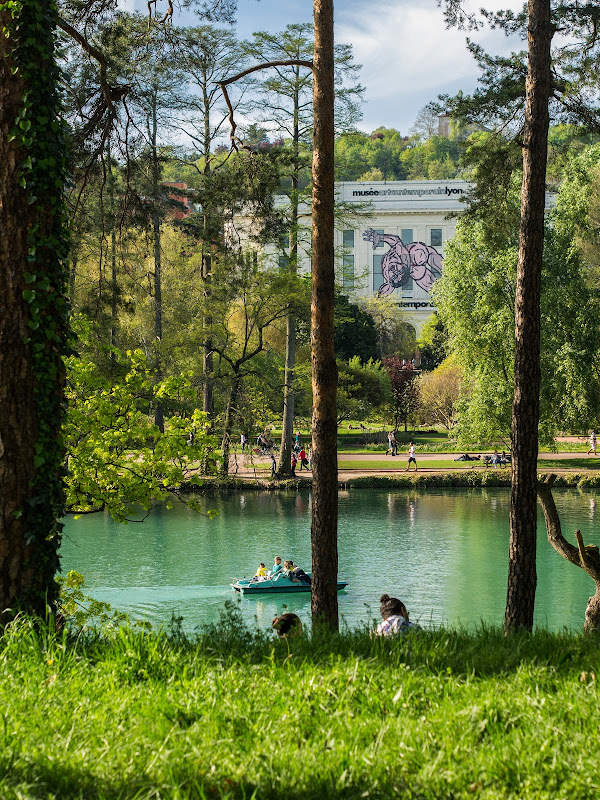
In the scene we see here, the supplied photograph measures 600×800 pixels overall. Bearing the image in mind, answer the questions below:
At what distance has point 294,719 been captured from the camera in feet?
11.6

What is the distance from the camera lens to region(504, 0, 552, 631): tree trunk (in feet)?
28.2

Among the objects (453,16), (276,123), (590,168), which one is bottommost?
(453,16)

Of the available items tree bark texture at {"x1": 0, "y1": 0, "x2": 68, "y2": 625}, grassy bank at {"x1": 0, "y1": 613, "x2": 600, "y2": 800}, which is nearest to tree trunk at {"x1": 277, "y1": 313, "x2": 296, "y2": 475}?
tree bark texture at {"x1": 0, "y1": 0, "x2": 68, "y2": 625}

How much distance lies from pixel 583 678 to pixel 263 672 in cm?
155

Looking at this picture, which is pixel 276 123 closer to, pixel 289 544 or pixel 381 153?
pixel 289 544

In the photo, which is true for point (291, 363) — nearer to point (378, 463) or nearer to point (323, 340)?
point (378, 463)

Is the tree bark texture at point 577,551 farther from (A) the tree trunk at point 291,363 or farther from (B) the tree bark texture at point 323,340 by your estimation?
(A) the tree trunk at point 291,363

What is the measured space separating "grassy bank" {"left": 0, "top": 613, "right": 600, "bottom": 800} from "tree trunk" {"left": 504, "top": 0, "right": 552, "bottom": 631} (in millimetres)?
3833

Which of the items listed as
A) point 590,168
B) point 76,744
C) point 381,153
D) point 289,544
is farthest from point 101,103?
point 381,153

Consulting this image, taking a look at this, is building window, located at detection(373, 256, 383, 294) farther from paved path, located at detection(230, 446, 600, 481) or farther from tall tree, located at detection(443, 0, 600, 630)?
tall tree, located at detection(443, 0, 600, 630)

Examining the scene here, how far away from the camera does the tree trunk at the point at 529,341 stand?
8.60m

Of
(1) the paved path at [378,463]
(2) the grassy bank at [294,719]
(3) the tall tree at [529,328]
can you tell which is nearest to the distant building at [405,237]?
(1) the paved path at [378,463]

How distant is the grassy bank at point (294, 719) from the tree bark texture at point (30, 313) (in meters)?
0.62

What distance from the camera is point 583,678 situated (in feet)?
13.4
